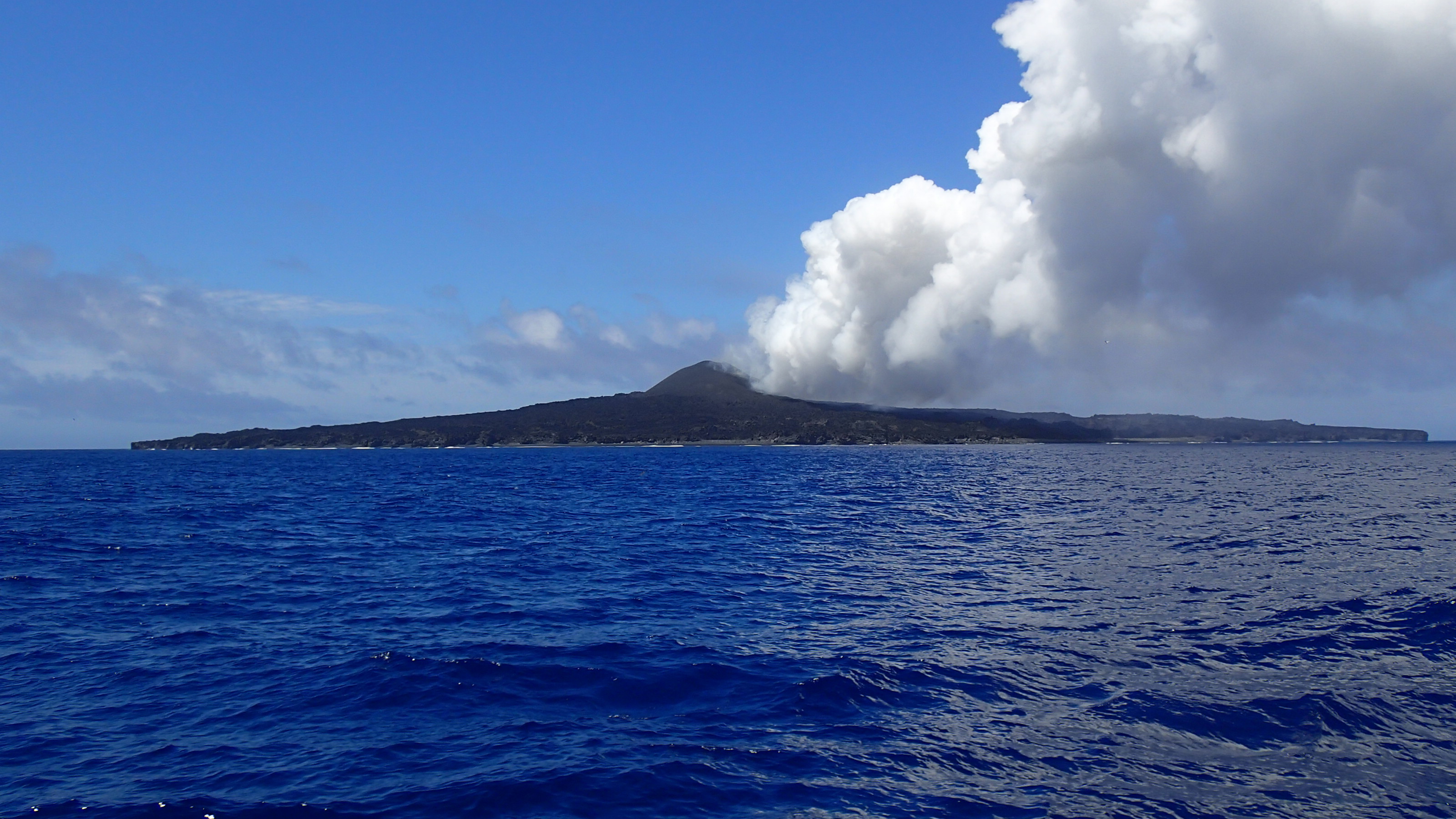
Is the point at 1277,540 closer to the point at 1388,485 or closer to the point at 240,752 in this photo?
the point at 240,752

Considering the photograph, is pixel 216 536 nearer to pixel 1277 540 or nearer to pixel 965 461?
pixel 1277 540

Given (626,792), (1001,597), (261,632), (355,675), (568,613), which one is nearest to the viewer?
(626,792)

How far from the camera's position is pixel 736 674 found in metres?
19.6

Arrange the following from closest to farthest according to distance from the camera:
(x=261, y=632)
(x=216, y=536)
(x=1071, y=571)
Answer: (x=261, y=632) → (x=1071, y=571) → (x=216, y=536)

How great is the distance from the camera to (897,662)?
2036 centimetres

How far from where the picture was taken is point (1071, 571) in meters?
33.4

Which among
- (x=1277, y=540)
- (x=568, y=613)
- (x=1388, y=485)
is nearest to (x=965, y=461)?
(x=1388, y=485)

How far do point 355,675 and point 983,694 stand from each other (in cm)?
1416

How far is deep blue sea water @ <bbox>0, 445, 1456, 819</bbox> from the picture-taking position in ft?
44.4

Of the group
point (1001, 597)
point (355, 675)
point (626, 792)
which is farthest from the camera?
point (1001, 597)

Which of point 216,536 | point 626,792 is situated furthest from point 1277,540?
point 216,536

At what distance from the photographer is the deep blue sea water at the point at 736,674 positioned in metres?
13.5

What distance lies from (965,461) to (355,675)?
500 feet

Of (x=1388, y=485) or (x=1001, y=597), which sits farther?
(x=1388, y=485)
